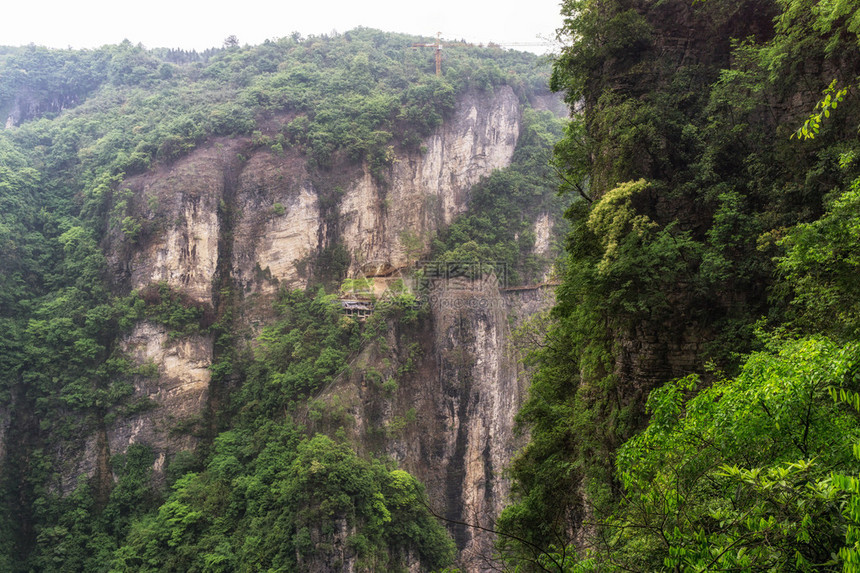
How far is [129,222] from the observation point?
2203 centimetres

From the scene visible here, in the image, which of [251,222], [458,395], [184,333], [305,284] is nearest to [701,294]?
[458,395]

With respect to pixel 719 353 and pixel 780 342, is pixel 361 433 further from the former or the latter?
pixel 780 342

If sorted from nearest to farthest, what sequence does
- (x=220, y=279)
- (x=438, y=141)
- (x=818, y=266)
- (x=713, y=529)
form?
(x=713, y=529) < (x=818, y=266) < (x=220, y=279) < (x=438, y=141)

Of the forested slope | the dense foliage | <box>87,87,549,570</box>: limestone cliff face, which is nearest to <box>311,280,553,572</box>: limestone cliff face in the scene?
<box>87,87,549,570</box>: limestone cliff face

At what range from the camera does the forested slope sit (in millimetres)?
2936

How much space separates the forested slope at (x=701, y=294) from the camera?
2936 millimetres

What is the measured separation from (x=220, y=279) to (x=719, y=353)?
22.0 metres

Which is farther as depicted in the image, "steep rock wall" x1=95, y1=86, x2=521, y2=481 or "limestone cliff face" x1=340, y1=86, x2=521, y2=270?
"limestone cliff face" x1=340, y1=86, x2=521, y2=270

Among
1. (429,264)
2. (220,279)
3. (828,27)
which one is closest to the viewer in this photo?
(828,27)

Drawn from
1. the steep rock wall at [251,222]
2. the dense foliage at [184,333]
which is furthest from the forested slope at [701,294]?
the steep rock wall at [251,222]

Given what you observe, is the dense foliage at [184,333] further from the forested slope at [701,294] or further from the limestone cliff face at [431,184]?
the forested slope at [701,294]

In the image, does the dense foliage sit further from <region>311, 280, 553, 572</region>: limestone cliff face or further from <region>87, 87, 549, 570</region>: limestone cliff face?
<region>311, 280, 553, 572</region>: limestone cliff face

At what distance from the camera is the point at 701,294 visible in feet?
22.7

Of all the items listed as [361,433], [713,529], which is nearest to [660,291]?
[713,529]
